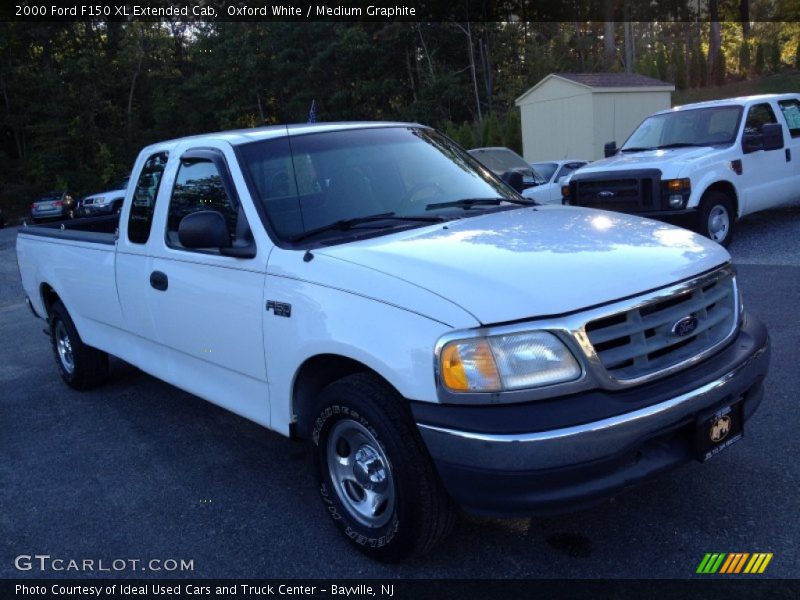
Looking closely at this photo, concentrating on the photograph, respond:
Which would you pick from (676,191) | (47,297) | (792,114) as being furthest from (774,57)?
(47,297)

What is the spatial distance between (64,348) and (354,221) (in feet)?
12.4

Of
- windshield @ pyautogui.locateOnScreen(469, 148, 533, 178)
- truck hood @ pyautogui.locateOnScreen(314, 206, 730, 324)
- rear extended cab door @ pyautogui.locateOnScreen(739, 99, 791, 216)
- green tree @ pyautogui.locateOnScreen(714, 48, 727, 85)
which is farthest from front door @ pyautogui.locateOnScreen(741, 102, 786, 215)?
green tree @ pyautogui.locateOnScreen(714, 48, 727, 85)

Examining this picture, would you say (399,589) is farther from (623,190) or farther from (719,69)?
(719,69)

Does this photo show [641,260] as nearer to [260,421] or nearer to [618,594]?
[618,594]

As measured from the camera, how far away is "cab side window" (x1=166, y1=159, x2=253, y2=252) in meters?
3.95

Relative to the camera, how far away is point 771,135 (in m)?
9.87

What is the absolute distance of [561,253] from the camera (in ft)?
10.7

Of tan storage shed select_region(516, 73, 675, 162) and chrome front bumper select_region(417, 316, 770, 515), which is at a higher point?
tan storage shed select_region(516, 73, 675, 162)

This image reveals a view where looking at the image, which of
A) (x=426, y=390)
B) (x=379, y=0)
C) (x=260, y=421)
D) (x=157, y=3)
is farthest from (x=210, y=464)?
(x=157, y=3)

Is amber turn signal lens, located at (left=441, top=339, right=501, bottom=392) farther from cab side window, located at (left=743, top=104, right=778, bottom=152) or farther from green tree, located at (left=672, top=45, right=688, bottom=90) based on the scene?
green tree, located at (left=672, top=45, right=688, bottom=90)

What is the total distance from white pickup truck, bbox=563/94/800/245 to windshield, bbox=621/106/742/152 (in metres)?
0.01

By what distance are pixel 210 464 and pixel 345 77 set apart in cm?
4026

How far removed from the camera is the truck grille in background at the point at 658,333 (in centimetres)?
290

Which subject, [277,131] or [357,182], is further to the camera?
[277,131]
